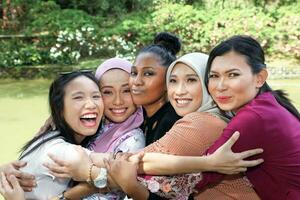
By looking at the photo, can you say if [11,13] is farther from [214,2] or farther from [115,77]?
[115,77]

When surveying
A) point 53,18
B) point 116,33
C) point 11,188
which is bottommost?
point 116,33

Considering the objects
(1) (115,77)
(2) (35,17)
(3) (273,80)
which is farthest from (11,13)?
(1) (115,77)

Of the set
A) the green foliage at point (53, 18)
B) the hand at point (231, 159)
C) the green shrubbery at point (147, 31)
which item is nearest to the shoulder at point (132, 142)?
the hand at point (231, 159)

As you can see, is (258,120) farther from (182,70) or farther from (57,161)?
(57,161)

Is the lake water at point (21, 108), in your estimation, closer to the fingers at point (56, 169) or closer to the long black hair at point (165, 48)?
the long black hair at point (165, 48)

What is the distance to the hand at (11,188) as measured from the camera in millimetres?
1831

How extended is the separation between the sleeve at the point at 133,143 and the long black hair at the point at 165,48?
413 millimetres

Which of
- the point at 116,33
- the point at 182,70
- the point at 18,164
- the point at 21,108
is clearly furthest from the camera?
the point at 116,33

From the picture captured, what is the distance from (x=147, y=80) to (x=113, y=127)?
0.28m

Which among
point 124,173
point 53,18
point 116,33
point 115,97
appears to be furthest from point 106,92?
point 53,18

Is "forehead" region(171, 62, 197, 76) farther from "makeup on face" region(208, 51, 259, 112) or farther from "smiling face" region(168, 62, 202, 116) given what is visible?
"makeup on face" region(208, 51, 259, 112)

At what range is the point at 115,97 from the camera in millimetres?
2287

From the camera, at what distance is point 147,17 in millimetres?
14047

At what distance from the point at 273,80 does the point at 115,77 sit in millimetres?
8758
